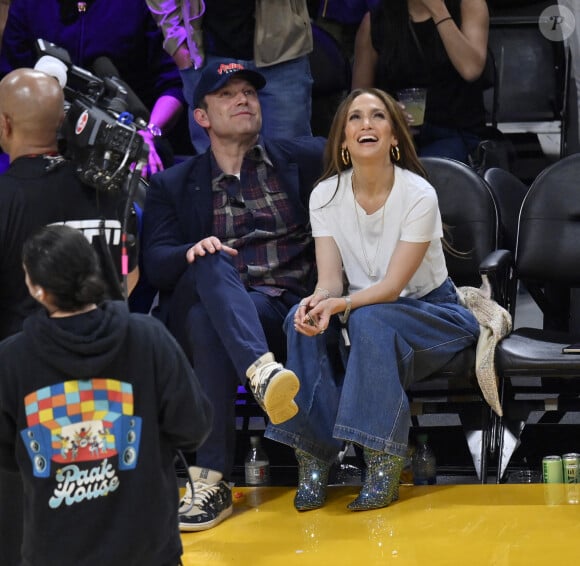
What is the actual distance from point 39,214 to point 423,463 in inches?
61.1

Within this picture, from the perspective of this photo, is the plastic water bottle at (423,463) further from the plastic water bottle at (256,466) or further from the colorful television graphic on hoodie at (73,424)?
the colorful television graphic on hoodie at (73,424)

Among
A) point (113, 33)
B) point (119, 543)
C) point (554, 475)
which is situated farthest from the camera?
point (113, 33)

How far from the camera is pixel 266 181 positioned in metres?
4.38

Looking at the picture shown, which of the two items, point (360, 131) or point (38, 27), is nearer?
point (360, 131)

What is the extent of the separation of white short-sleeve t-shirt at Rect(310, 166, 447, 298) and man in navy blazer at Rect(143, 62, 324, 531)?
237 mm

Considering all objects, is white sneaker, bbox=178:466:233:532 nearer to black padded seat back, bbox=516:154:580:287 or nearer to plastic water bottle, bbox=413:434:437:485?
plastic water bottle, bbox=413:434:437:485

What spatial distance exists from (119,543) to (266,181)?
205 cm

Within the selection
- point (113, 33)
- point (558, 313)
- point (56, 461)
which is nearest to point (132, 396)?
point (56, 461)

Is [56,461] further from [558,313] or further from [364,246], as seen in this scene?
[558,313]

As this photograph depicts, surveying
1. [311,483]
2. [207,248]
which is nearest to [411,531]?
[311,483]

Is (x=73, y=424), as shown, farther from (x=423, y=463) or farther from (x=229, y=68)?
(x=229, y=68)

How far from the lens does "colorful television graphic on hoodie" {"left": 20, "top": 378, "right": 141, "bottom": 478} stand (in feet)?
8.40

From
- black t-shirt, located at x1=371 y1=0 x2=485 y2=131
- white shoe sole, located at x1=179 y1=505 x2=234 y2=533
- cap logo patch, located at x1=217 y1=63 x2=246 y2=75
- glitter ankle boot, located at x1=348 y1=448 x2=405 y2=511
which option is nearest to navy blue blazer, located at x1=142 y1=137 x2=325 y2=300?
cap logo patch, located at x1=217 y1=63 x2=246 y2=75

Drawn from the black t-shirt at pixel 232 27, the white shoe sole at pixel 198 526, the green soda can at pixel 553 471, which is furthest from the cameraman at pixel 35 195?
the green soda can at pixel 553 471
